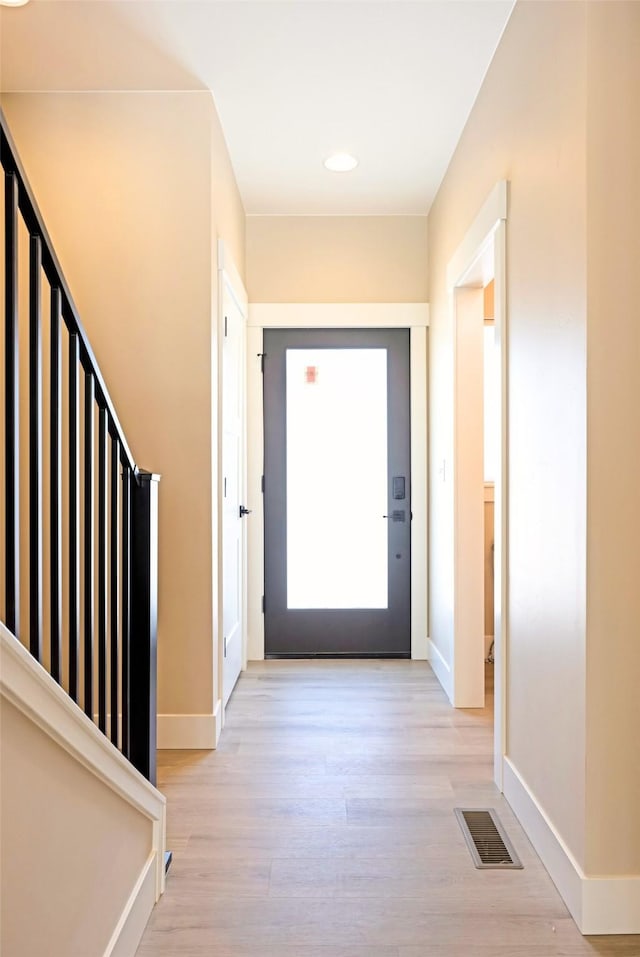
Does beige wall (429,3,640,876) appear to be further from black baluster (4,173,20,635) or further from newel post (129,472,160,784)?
black baluster (4,173,20,635)

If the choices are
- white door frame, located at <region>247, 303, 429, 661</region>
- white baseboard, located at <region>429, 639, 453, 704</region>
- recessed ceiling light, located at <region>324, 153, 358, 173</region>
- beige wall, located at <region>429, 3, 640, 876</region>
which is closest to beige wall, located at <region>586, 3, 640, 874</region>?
beige wall, located at <region>429, 3, 640, 876</region>

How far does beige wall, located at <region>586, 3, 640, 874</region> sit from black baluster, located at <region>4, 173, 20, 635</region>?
1.30m

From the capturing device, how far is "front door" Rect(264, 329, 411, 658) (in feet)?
14.3

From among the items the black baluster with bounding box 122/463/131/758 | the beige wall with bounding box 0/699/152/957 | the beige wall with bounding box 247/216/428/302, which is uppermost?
the beige wall with bounding box 247/216/428/302

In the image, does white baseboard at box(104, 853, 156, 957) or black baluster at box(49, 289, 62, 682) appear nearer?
black baluster at box(49, 289, 62, 682)

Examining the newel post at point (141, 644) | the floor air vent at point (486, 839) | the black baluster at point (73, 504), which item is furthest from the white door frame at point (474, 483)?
the black baluster at point (73, 504)

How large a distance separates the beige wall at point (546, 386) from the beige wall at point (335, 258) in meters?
1.54

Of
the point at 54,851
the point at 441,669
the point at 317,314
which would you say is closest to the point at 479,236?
the point at 317,314

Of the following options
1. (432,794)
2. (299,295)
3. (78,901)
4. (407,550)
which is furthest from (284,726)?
(299,295)

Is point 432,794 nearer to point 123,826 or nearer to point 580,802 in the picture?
point 580,802

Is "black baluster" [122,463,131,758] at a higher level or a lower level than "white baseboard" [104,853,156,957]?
higher

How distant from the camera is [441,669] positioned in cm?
381

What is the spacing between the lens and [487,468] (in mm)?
4273

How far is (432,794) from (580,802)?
2.74 feet
